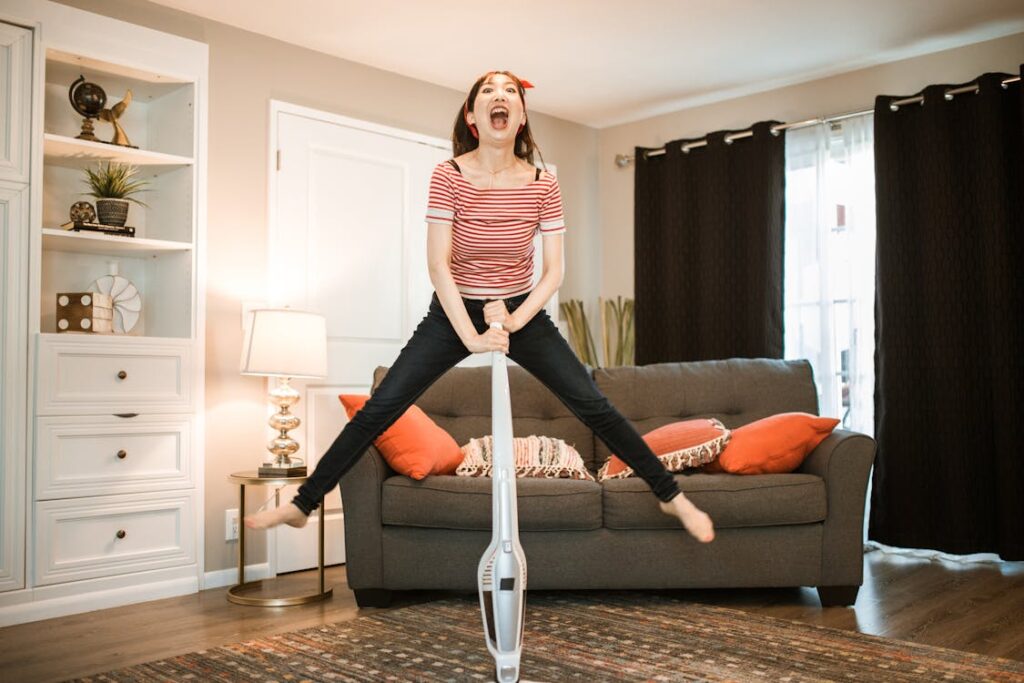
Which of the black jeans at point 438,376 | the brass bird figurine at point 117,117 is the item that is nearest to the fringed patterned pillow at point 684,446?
the black jeans at point 438,376

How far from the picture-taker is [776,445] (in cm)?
327

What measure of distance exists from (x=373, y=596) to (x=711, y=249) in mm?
2765

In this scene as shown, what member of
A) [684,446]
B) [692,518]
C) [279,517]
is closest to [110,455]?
[279,517]

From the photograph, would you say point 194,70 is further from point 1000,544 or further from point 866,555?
point 1000,544

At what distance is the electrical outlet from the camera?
3.90m

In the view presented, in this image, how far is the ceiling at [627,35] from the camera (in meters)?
3.88

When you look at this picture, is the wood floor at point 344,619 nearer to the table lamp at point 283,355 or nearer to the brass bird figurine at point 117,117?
the table lamp at point 283,355

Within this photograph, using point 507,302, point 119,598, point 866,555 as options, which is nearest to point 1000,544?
point 866,555

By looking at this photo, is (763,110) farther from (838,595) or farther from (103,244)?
(103,244)

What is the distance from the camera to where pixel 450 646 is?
2.68 meters

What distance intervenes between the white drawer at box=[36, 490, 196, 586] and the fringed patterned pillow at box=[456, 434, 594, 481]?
1214 mm

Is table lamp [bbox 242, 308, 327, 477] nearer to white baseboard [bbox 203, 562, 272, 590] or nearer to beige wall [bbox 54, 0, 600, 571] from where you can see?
beige wall [bbox 54, 0, 600, 571]

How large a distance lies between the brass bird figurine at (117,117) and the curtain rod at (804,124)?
2.90m

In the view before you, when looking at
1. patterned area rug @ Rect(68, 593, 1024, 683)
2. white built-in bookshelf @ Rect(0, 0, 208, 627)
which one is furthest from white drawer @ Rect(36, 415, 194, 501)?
patterned area rug @ Rect(68, 593, 1024, 683)
